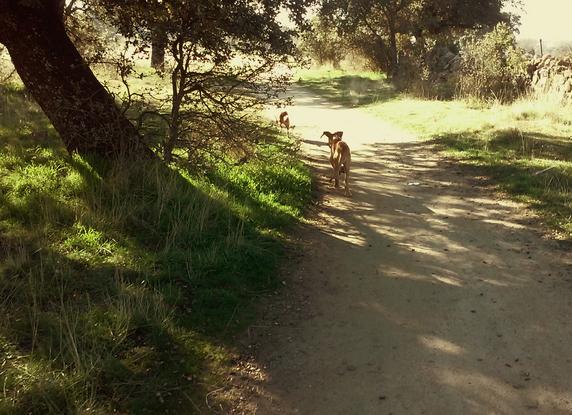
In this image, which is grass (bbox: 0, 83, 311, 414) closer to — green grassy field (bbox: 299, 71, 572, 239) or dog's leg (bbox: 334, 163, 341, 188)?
dog's leg (bbox: 334, 163, 341, 188)

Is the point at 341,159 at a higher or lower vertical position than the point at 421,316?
higher

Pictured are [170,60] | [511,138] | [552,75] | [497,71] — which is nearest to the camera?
[170,60]

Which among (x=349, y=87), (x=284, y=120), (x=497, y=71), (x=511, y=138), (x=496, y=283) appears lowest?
(x=496, y=283)

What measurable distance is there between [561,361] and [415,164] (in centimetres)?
622

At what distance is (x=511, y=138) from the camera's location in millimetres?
10203

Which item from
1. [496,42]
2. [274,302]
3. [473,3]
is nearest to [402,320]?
[274,302]

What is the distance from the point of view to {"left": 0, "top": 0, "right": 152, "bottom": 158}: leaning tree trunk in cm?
610

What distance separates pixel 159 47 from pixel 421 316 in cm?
459

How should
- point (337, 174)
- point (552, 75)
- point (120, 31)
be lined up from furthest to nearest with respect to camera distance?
point (552, 75) < point (337, 174) < point (120, 31)

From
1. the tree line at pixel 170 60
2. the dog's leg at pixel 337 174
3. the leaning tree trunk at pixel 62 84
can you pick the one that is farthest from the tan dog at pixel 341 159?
the leaning tree trunk at pixel 62 84

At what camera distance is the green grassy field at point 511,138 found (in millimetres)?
7129

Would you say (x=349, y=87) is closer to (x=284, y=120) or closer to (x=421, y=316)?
(x=284, y=120)

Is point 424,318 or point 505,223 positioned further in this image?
point 505,223

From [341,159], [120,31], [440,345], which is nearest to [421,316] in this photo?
[440,345]
